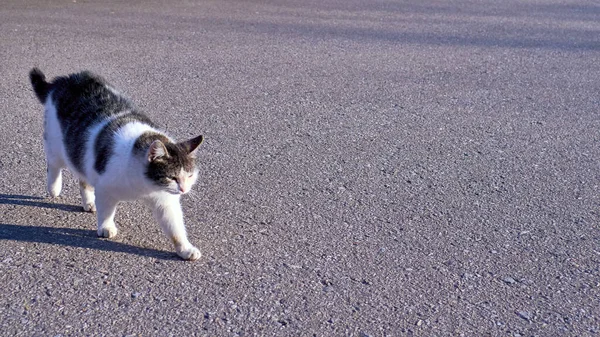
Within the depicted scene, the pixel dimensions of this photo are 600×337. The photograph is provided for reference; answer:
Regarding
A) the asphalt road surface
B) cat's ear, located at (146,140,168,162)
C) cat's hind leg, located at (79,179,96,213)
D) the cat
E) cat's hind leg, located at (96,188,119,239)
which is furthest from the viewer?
cat's hind leg, located at (79,179,96,213)

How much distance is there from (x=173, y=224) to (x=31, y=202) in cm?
121

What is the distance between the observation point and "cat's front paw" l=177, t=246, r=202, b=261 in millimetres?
3822

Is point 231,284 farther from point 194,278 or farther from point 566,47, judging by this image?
point 566,47

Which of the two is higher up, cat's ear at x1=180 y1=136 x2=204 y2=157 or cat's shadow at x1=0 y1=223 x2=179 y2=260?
cat's ear at x1=180 y1=136 x2=204 y2=157

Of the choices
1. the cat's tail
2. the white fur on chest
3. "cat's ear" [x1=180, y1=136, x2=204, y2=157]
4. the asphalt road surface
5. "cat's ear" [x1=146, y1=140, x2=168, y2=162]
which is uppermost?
the cat's tail

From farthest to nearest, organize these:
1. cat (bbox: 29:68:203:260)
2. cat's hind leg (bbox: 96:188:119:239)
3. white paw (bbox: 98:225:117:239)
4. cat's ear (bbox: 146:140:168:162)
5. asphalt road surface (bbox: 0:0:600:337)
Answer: white paw (bbox: 98:225:117:239)
cat's hind leg (bbox: 96:188:119:239)
cat (bbox: 29:68:203:260)
cat's ear (bbox: 146:140:168:162)
asphalt road surface (bbox: 0:0:600:337)

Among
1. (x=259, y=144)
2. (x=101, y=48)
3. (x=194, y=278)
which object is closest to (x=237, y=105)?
(x=259, y=144)

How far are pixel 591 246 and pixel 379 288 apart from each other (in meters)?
1.43

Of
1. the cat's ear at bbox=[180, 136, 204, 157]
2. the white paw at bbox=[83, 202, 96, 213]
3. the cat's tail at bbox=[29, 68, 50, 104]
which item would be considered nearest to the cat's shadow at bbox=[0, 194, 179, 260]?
the white paw at bbox=[83, 202, 96, 213]

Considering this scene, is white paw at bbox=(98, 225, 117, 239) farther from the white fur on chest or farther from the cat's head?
the cat's head

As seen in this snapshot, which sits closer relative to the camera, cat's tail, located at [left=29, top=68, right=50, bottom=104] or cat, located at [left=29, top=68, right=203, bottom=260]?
cat, located at [left=29, top=68, right=203, bottom=260]

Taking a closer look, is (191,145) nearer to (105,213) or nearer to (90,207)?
(105,213)

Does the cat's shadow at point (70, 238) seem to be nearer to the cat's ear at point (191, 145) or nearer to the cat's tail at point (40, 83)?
the cat's ear at point (191, 145)

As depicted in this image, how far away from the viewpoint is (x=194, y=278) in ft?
12.0
